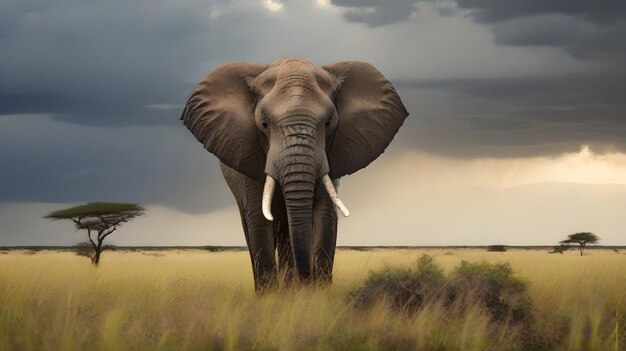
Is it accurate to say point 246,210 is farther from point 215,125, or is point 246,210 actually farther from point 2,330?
point 2,330

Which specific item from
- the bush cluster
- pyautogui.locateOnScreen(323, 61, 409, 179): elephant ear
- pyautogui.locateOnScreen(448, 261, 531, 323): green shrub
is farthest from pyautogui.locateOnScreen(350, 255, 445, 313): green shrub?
Answer: pyautogui.locateOnScreen(323, 61, 409, 179): elephant ear

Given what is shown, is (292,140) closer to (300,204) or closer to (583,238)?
(300,204)

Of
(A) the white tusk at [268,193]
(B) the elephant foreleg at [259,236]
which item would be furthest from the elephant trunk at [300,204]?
(B) the elephant foreleg at [259,236]

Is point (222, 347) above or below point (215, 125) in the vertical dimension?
below

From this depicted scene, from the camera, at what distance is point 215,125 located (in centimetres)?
1415

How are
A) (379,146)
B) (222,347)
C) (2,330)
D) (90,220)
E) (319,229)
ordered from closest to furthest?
1. (222,347)
2. (2,330)
3. (319,229)
4. (379,146)
5. (90,220)

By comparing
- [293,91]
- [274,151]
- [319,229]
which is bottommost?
[319,229]

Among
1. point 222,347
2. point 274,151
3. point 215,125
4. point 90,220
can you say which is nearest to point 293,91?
point 274,151

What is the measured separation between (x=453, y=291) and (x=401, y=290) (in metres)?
0.75

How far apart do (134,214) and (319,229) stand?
3162 cm

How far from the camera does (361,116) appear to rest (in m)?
14.3

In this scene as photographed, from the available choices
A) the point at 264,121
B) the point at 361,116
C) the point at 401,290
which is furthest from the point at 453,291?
the point at 264,121

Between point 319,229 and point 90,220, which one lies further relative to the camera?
point 90,220

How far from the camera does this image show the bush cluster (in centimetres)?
1125
